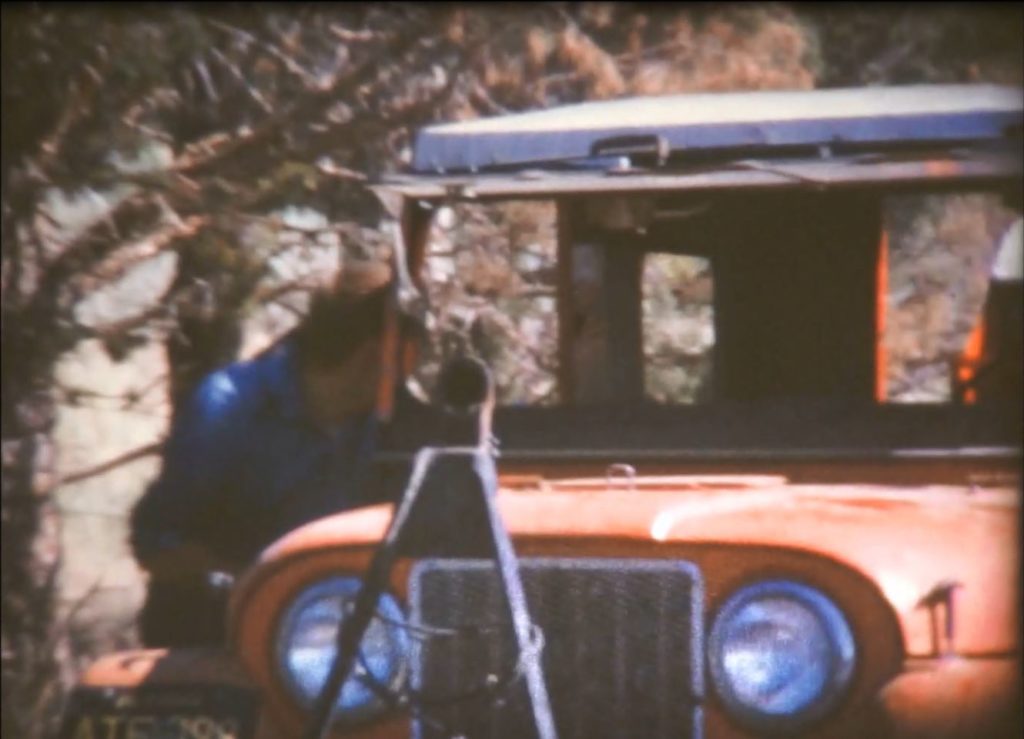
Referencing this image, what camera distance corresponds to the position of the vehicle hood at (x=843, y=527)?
7.80 feet

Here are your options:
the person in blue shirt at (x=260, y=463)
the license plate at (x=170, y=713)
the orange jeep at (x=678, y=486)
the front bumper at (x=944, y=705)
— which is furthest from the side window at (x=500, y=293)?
the front bumper at (x=944, y=705)

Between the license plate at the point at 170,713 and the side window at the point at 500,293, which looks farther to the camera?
the side window at the point at 500,293

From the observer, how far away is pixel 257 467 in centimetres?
294

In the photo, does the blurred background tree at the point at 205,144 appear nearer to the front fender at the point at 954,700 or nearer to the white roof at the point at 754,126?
the white roof at the point at 754,126

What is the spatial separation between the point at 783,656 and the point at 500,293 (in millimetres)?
1906

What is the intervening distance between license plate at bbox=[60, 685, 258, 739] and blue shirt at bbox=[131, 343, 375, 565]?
0.76 ft

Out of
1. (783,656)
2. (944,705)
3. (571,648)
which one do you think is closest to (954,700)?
(944,705)

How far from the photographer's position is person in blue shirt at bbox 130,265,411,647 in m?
2.85

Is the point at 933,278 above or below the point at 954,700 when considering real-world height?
above

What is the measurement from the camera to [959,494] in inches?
104

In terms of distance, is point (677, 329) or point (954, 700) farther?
point (677, 329)

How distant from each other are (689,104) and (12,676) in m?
2.33

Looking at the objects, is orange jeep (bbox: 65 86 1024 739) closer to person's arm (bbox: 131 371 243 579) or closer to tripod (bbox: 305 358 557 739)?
tripod (bbox: 305 358 557 739)

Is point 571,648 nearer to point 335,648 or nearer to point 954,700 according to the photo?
point 335,648
